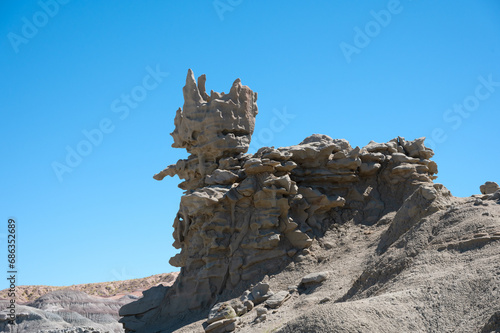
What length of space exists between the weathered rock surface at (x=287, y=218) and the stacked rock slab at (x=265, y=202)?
3cm

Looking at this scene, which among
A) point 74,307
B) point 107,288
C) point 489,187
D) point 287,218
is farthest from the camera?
point 107,288

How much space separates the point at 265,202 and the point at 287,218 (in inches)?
31.2

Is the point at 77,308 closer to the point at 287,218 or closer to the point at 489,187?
the point at 287,218

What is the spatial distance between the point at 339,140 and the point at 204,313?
6.82 meters

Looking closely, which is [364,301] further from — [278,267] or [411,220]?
[278,267]

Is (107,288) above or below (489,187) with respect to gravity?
above

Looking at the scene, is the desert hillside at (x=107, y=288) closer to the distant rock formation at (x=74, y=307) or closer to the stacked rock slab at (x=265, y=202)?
the distant rock formation at (x=74, y=307)

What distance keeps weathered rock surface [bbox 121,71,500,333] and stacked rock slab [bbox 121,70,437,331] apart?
35 millimetres

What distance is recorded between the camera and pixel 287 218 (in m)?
18.7

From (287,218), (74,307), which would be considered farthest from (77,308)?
(287,218)

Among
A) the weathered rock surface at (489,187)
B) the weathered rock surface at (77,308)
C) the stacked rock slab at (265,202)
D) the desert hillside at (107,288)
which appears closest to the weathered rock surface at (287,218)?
the stacked rock slab at (265,202)

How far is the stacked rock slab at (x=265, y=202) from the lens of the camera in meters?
18.5

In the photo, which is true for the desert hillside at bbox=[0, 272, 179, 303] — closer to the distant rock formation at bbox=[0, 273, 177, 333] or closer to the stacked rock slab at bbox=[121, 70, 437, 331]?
the distant rock formation at bbox=[0, 273, 177, 333]

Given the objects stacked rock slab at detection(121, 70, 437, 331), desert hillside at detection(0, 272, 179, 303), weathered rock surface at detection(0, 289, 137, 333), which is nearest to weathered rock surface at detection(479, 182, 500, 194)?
stacked rock slab at detection(121, 70, 437, 331)
